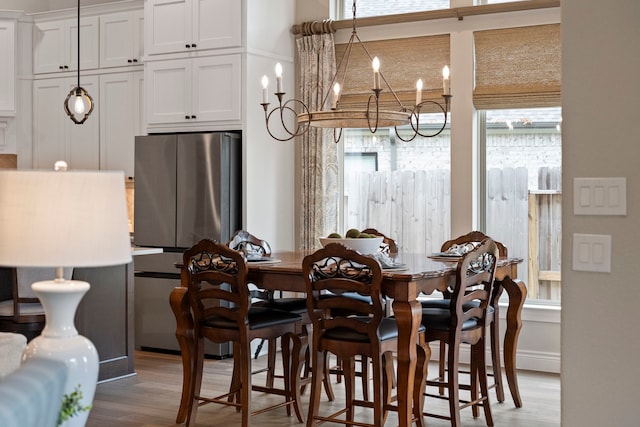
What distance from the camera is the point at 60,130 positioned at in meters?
7.38

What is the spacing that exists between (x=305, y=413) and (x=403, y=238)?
7.01 feet

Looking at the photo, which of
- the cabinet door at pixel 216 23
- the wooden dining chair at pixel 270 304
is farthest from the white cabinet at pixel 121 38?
the wooden dining chair at pixel 270 304

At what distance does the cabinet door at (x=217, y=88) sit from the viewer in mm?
6301

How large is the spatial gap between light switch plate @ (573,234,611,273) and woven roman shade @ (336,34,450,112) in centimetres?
373

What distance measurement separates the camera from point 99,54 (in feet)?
23.3

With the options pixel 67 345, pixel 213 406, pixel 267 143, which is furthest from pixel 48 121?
pixel 67 345

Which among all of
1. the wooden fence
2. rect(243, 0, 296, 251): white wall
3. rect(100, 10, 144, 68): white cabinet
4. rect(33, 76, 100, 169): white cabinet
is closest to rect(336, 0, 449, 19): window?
rect(243, 0, 296, 251): white wall

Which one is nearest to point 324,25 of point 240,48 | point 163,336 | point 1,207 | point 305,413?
point 240,48

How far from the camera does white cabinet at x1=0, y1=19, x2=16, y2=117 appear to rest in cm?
729

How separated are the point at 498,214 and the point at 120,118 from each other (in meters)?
3.26

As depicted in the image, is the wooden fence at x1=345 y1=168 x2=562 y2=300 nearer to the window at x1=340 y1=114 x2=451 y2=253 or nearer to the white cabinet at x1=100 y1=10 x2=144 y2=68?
the window at x1=340 y1=114 x2=451 y2=253

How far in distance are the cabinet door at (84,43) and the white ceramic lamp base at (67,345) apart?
5.30m

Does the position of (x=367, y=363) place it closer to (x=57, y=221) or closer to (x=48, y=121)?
(x=57, y=221)

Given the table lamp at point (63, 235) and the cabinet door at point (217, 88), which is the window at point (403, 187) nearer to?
the cabinet door at point (217, 88)
